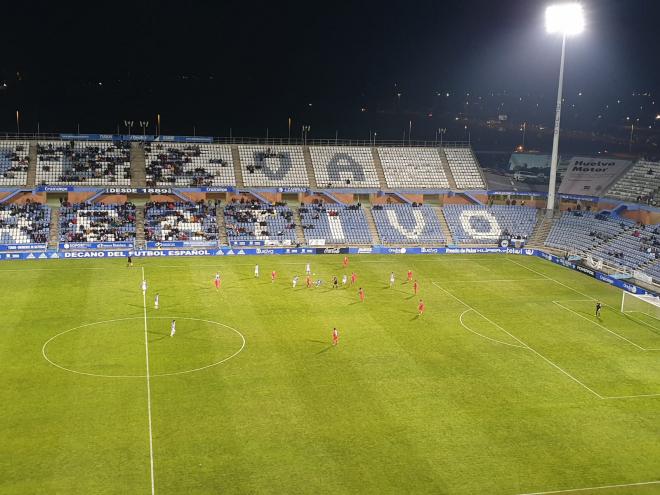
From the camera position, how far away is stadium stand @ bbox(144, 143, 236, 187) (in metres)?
69.8

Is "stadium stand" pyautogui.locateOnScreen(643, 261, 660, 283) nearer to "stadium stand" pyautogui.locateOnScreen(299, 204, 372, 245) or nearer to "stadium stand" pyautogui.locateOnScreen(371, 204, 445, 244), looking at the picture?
"stadium stand" pyautogui.locateOnScreen(371, 204, 445, 244)

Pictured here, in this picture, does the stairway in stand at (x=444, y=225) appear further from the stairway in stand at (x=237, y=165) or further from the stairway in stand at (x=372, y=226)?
the stairway in stand at (x=237, y=165)

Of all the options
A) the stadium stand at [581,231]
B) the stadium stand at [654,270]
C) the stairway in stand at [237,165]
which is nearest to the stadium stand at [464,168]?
the stadium stand at [581,231]

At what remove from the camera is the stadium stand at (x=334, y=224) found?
219ft

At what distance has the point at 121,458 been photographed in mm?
23766

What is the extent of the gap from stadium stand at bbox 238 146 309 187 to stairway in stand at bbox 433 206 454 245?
14.4 metres

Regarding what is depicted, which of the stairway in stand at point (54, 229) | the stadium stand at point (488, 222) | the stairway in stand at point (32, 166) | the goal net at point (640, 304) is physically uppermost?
the stairway in stand at point (32, 166)

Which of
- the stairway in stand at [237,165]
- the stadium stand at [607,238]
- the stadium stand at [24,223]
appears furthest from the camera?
the stairway in stand at [237,165]

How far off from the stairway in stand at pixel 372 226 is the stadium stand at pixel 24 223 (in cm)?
3051

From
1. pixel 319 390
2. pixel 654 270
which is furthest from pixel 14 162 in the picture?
pixel 654 270

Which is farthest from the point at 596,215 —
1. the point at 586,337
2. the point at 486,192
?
the point at 586,337

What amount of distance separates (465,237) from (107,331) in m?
41.2

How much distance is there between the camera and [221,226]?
66.4 metres

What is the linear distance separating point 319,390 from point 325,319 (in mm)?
11382
